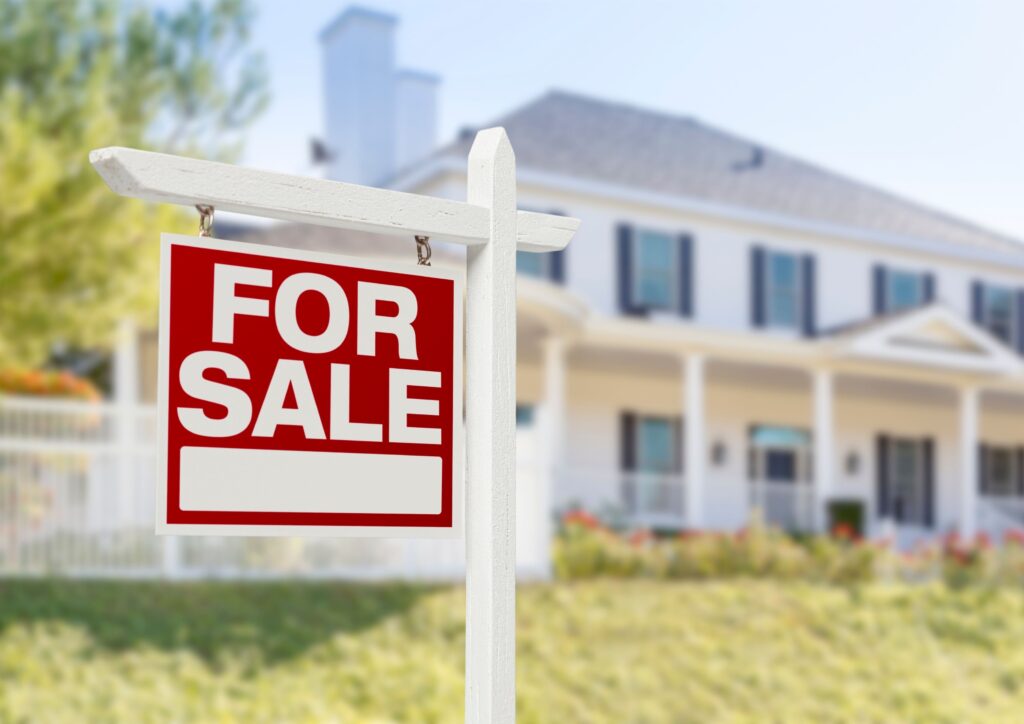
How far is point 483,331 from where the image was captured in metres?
2.92

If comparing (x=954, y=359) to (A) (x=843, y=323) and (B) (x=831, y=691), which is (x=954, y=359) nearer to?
(A) (x=843, y=323)

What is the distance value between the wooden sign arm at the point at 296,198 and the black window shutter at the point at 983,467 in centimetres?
2228

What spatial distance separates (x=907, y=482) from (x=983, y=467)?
1.95 m

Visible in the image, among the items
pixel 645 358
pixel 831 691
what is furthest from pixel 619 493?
pixel 831 691

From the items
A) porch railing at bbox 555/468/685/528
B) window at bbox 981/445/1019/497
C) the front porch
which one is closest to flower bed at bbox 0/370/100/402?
the front porch

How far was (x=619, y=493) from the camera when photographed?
17.8 metres

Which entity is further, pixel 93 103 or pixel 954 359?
pixel 954 359

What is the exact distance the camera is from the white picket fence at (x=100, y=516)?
11.0 meters

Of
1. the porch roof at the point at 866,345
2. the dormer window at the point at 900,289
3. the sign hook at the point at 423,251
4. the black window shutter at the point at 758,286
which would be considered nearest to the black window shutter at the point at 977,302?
the dormer window at the point at 900,289

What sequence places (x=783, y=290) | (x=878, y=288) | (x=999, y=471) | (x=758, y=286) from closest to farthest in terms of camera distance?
(x=758, y=286) → (x=783, y=290) → (x=878, y=288) → (x=999, y=471)

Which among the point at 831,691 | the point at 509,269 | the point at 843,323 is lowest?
the point at 831,691

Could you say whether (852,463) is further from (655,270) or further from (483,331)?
(483,331)

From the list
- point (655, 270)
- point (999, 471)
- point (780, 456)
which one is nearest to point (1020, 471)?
point (999, 471)

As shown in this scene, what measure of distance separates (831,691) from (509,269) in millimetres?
8818
